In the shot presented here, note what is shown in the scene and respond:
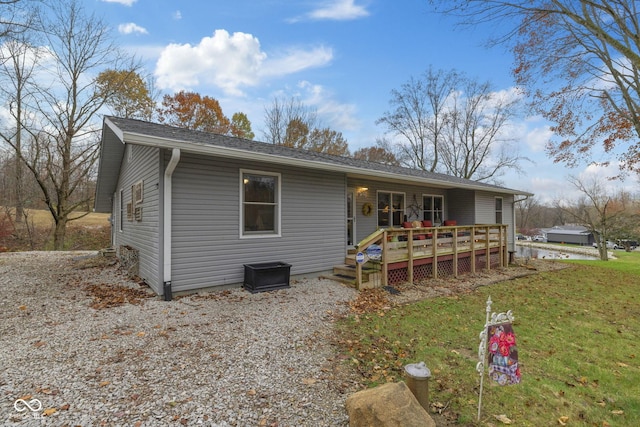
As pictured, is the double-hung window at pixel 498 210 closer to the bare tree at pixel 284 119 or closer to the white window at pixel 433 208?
the white window at pixel 433 208

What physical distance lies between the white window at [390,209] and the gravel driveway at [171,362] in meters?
5.63

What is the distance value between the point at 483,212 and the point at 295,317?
445 inches

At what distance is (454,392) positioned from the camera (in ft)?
9.38

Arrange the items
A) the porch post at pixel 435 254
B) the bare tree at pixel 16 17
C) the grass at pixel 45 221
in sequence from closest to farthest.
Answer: the bare tree at pixel 16 17, the porch post at pixel 435 254, the grass at pixel 45 221

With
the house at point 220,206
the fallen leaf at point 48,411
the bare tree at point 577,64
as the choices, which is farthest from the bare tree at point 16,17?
the bare tree at point 577,64

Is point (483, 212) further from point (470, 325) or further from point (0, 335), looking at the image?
point (0, 335)

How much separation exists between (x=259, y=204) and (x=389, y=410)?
515 centimetres

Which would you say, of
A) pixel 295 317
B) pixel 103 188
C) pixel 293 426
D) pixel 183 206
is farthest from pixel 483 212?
pixel 103 188

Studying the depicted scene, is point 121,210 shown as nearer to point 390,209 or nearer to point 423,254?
point 390,209

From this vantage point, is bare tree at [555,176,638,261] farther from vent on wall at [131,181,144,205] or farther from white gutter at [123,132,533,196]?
vent on wall at [131,181,144,205]

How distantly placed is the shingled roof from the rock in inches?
181

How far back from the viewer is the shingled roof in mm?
5089

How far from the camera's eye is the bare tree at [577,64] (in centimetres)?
573

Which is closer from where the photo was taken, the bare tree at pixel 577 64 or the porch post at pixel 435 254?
the bare tree at pixel 577 64
